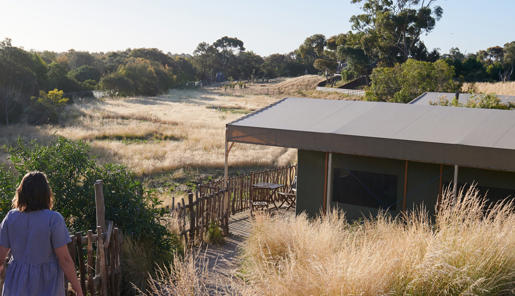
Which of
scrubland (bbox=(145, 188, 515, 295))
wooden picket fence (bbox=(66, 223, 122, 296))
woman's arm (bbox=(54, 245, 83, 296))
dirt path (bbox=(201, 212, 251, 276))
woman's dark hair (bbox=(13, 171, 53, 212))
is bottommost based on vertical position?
dirt path (bbox=(201, 212, 251, 276))

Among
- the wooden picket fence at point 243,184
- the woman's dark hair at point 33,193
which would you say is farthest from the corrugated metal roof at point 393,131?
the woman's dark hair at point 33,193

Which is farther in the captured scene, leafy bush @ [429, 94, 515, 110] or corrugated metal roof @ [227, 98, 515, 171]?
leafy bush @ [429, 94, 515, 110]

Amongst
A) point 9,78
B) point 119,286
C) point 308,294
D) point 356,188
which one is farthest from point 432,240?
point 9,78

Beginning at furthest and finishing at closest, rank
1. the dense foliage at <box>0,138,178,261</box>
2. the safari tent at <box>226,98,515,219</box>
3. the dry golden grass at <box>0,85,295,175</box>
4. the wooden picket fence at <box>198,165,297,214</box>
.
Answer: the dry golden grass at <box>0,85,295,175</box>, the wooden picket fence at <box>198,165,297,214</box>, the safari tent at <box>226,98,515,219</box>, the dense foliage at <box>0,138,178,261</box>

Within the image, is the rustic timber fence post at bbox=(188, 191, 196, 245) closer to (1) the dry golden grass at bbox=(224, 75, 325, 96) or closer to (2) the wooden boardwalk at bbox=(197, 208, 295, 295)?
(2) the wooden boardwalk at bbox=(197, 208, 295, 295)

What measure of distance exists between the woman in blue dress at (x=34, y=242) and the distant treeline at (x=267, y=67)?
24519 mm

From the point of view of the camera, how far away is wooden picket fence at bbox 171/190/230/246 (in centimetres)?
919

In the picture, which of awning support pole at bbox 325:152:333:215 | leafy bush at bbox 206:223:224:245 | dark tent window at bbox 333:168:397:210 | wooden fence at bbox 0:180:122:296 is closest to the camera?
wooden fence at bbox 0:180:122:296

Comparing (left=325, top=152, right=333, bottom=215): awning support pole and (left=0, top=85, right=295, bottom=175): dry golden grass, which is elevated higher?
(left=325, top=152, right=333, bottom=215): awning support pole

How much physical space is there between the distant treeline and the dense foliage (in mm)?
21350

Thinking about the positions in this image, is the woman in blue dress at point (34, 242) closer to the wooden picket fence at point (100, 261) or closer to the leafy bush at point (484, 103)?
the wooden picket fence at point (100, 261)

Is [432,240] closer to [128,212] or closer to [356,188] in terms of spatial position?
[128,212]

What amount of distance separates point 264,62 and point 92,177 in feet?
314

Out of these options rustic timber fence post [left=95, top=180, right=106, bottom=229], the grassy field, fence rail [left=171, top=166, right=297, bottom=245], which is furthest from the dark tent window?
the grassy field
